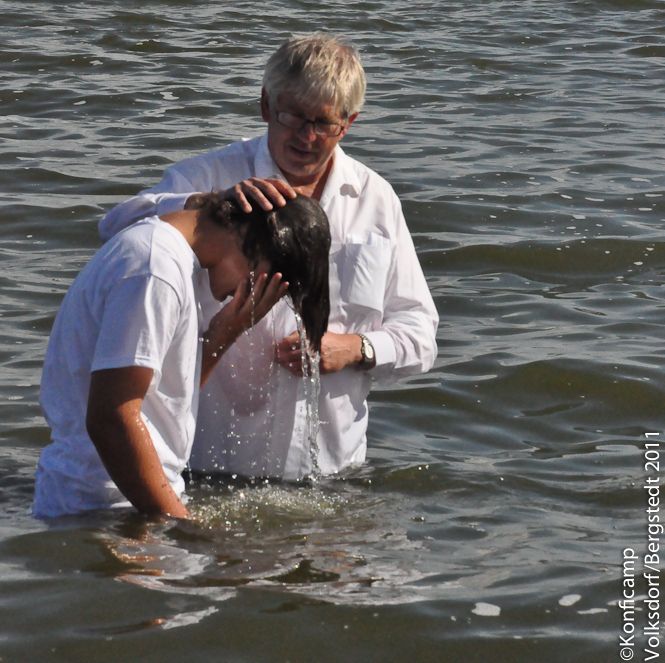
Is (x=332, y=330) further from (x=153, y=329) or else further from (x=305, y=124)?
(x=153, y=329)

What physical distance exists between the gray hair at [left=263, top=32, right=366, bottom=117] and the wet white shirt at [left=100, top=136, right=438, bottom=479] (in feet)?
1.02

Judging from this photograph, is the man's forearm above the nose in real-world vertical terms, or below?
below

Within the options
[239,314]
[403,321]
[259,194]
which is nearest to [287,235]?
[259,194]

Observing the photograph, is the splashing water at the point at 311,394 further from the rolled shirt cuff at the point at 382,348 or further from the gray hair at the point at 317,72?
the gray hair at the point at 317,72

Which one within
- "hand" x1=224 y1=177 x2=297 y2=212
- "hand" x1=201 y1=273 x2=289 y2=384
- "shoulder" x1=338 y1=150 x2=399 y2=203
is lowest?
"hand" x1=201 y1=273 x2=289 y2=384

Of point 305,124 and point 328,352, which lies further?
point 328,352

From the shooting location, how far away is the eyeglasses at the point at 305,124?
213 inches

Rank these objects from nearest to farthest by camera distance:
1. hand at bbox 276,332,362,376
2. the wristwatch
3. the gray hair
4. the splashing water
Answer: the gray hair
the splashing water
hand at bbox 276,332,362,376
the wristwatch

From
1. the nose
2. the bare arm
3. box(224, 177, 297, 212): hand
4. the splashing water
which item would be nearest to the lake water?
the splashing water

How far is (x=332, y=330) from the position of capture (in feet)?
19.0

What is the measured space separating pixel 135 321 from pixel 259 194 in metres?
0.56

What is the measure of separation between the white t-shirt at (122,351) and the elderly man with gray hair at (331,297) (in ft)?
1.96

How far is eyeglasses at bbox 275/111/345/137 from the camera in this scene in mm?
5398

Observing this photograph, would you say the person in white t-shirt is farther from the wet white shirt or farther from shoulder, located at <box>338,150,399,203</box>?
shoulder, located at <box>338,150,399,203</box>
